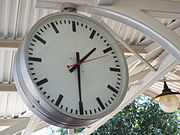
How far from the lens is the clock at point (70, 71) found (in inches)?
73.9

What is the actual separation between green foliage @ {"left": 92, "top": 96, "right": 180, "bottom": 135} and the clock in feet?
28.2

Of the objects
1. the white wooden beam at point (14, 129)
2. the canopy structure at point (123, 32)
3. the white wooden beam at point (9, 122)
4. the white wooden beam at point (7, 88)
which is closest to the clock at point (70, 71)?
the canopy structure at point (123, 32)

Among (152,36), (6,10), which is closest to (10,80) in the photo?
(6,10)

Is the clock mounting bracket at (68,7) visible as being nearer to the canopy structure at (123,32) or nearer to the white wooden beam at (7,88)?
the canopy structure at (123,32)

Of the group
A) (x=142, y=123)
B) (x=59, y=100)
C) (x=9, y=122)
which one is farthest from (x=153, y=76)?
(x=142, y=123)

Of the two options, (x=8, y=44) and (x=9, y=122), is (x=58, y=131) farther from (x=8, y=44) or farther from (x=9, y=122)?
(x=8, y=44)

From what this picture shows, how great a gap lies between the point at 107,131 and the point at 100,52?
28.4ft

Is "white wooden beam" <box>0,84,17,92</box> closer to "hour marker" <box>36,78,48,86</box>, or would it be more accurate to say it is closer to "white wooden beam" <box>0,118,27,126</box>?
"white wooden beam" <box>0,118,27,126</box>

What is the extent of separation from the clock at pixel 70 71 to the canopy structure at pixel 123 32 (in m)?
0.30

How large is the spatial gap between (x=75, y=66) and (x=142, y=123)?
9046 mm

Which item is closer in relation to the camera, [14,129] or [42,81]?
[42,81]

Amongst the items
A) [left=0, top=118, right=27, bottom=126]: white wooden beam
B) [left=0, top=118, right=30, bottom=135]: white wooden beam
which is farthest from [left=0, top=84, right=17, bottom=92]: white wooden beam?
[left=0, top=118, right=27, bottom=126]: white wooden beam

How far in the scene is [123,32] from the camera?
188 inches

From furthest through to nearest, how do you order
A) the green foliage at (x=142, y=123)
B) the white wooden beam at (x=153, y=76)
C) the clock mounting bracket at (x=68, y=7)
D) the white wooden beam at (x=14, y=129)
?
1. the green foliage at (x=142, y=123)
2. the white wooden beam at (x=14, y=129)
3. the white wooden beam at (x=153, y=76)
4. the clock mounting bracket at (x=68, y=7)
